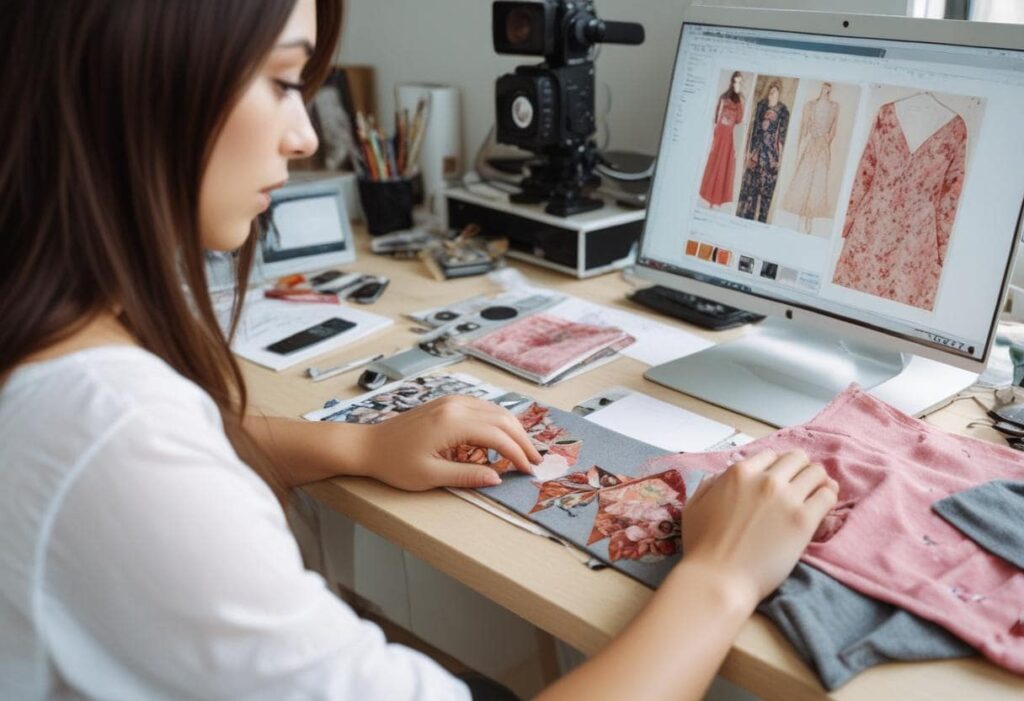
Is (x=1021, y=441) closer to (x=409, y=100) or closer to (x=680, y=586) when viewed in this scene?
(x=680, y=586)

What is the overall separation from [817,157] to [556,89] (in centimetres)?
53

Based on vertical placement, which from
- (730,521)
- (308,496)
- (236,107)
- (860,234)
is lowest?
(308,496)

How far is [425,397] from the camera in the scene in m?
1.09

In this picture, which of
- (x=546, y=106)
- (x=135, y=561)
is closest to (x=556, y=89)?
(x=546, y=106)

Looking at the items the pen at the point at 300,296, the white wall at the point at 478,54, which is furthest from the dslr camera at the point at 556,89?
the pen at the point at 300,296

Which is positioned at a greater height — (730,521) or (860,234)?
(860,234)

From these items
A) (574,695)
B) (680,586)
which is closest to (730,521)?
Result: (680,586)

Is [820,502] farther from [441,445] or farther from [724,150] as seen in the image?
[724,150]

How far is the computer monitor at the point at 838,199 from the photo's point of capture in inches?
37.9

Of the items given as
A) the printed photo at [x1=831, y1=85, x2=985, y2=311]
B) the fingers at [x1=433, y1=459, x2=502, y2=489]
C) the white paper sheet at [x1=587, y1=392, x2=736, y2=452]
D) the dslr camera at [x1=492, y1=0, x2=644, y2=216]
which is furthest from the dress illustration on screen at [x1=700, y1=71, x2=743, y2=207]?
the fingers at [x1=433, y1=459, x2=502, y2=489]

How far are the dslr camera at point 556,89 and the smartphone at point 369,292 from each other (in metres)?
0.30

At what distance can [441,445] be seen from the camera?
36.3 inches

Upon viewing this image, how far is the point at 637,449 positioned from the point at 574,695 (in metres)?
0.34

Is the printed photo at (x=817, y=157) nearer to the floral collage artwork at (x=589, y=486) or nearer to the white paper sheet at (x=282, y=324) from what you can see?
the floral collage artwork at (x=589, y=486)
